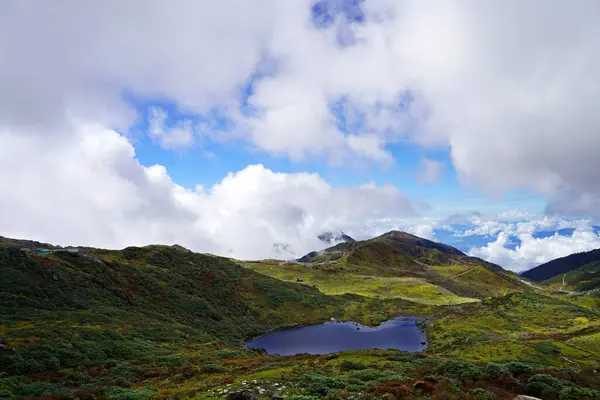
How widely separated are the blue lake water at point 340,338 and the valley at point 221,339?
5317mm

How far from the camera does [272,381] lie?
3011 centimetres

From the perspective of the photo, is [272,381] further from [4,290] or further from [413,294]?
[413,294]

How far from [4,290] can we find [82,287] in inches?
603

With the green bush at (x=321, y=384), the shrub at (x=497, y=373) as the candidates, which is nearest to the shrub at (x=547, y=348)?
the shrub at (x=497, y=373)

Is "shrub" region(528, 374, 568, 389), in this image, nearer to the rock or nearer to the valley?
the valley

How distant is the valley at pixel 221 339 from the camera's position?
91.7 feet

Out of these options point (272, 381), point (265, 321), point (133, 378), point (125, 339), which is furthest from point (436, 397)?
point (265, 321)

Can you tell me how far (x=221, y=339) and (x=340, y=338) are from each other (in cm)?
4252

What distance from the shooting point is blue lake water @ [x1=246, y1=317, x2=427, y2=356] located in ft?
319

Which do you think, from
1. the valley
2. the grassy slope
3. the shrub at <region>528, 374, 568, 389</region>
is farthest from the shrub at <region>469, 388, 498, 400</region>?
the grassy slope

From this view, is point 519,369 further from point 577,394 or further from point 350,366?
point 350,366

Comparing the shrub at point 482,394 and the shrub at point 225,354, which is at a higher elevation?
the shrub at point 482,394

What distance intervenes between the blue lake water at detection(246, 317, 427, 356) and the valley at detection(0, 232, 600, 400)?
5.32 m

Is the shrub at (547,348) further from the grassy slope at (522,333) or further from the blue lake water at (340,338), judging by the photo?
the blue lake water at (340,338)
